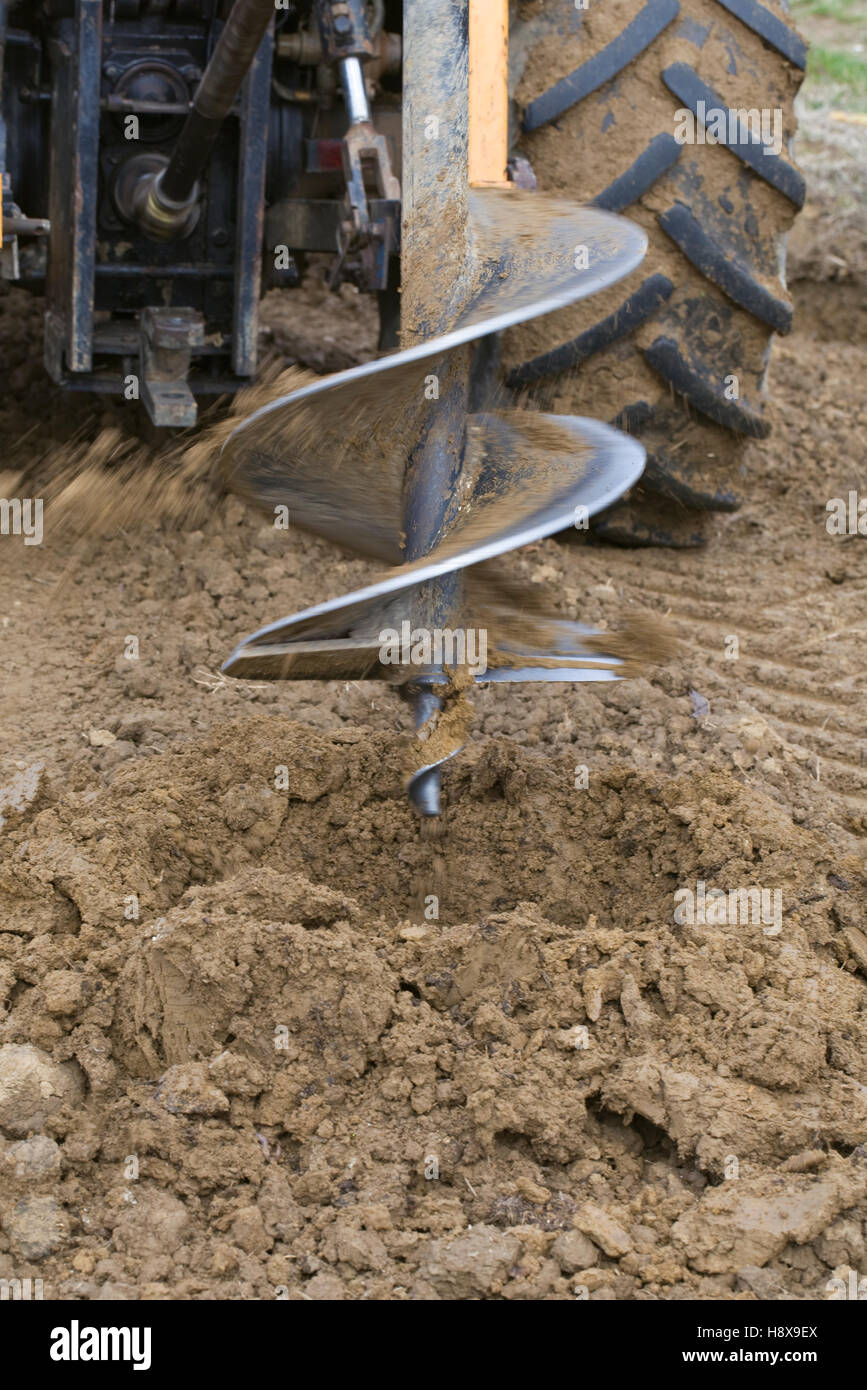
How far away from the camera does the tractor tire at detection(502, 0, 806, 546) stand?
329cm

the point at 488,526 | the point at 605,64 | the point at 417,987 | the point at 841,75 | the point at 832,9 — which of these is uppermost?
the point at 832,9

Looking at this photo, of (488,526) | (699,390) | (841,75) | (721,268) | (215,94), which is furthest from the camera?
(841,75)

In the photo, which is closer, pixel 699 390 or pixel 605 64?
pixel 605 64

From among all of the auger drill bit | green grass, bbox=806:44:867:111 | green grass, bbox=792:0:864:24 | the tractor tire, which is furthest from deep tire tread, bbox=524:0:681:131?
green grass, bbox=792:0:864:24

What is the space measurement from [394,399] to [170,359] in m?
1.17

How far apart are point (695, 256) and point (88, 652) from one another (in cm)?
167

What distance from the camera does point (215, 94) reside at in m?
2.80

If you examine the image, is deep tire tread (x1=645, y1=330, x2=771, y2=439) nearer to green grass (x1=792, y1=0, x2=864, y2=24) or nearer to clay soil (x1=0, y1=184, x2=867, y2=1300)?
clay soil (x1=0, y1=184, x2=867, y2=1300)

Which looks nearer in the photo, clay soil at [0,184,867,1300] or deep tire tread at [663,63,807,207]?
clay soil at [0,184,867,1300]

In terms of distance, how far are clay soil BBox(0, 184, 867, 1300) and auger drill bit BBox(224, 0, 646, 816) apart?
33 cm

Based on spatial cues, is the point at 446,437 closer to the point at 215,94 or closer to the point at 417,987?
the point at 417,987

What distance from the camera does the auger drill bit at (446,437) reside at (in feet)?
7.10

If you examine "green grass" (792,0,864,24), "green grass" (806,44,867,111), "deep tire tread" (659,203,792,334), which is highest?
"green grass" (792,0,864,24)

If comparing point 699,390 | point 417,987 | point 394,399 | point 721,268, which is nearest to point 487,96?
point 394,399
